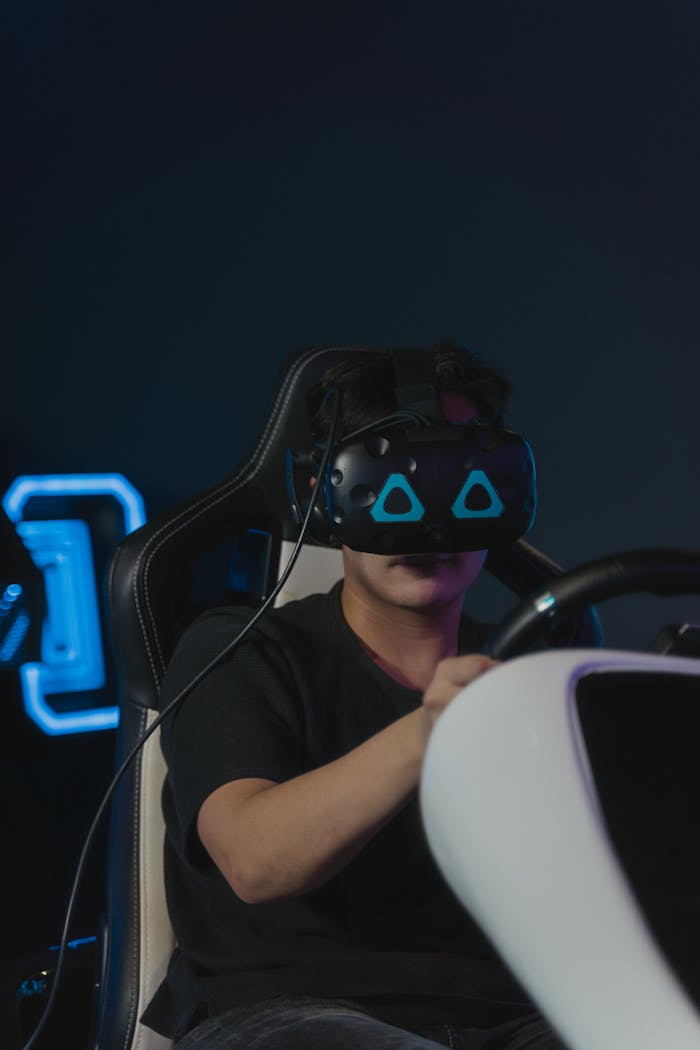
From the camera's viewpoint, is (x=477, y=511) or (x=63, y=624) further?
(x=63, y=624)

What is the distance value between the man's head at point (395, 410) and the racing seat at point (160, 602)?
4.5 inches

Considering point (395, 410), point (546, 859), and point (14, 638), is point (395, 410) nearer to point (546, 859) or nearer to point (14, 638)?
point (546, 859)

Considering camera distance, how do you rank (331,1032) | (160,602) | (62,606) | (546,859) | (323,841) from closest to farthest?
(546,859) → (323,841) → (331,1032) → (160,602) → (62,606)

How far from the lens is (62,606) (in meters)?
2.00

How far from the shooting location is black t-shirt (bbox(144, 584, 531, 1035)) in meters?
0.99

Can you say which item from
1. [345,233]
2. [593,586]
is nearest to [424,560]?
[593,586]

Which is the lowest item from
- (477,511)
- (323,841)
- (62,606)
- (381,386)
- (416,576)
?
(62,606)

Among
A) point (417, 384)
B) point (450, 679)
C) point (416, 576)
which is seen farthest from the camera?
point (416, 576)

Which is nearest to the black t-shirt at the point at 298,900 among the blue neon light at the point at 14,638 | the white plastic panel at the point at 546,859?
the white plastic panel at the point at 546,859

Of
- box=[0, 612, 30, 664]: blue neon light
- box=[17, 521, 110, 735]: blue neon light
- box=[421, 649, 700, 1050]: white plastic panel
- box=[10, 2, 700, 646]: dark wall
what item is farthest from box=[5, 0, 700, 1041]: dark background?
box=[421, 649, 700, 1050]: white plastic panel

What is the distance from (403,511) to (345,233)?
1622 millimetres

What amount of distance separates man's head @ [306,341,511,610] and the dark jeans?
42cm

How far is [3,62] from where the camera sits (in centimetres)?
204

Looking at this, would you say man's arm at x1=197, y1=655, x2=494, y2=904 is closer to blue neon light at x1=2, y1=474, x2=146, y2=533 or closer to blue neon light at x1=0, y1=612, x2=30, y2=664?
blue neon light at x1=0, y1=612, x2=30, y2=664
